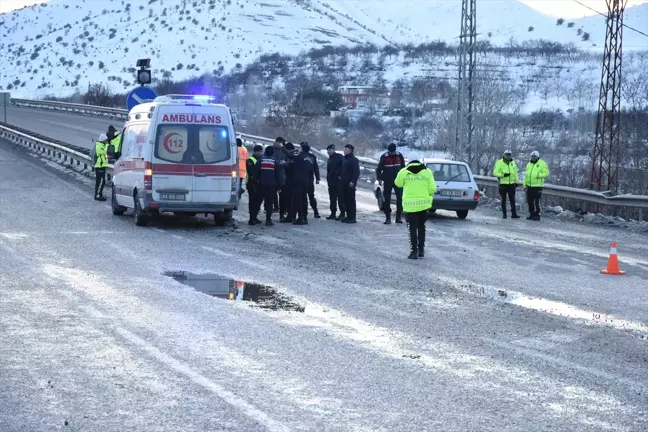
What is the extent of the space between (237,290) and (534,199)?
45.7 ft

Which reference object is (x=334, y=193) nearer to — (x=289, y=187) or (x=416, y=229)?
(x=289, y=187)

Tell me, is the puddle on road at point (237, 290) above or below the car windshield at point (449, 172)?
below

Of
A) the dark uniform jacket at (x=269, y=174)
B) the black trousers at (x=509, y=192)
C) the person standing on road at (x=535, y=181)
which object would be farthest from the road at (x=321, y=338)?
the black trousers at (x=509, y=192)

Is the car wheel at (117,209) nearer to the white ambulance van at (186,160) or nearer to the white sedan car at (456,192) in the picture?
the white ambulance van at (186,160)

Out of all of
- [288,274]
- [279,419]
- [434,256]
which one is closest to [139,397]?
[279,419]

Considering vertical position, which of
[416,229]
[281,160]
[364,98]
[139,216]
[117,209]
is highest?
[364,98]

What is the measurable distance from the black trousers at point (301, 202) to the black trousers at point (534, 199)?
5.73 meters

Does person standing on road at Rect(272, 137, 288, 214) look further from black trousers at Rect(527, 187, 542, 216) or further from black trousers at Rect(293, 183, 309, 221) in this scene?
black trousers at Rect(527, 187, 542, 216)

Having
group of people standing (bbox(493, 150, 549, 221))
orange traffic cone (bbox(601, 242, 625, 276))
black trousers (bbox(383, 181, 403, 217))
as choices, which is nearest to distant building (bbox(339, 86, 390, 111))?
group of people standing (bbox(493, 150, 549, 221))

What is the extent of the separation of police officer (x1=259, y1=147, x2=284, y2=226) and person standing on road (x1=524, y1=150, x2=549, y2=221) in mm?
6219

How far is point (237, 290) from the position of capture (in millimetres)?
13273

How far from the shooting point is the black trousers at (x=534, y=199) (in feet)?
84.2

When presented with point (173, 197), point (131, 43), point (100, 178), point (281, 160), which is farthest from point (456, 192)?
point (131, 43)

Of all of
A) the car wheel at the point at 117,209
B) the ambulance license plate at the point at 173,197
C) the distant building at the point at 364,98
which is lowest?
the car wheel at the point at 117,209
